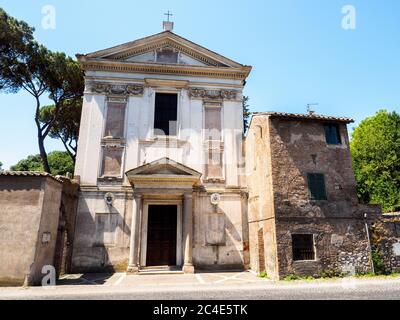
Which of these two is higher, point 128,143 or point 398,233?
point 128,143

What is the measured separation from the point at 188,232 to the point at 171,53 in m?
10.1

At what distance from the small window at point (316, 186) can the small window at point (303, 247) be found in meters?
1.59

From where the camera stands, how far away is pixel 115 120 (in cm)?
1366

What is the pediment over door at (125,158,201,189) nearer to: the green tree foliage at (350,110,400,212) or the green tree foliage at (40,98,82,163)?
the green tree foliage at (40,98,82,163)

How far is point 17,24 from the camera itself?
14781mm

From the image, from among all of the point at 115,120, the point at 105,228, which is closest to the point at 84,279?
the point at 105,228

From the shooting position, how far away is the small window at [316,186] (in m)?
10.5

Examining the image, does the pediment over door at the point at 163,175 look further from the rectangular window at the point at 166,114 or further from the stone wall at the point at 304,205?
the stone wall at the point at 304,205

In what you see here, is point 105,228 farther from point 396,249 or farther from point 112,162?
point 396,249

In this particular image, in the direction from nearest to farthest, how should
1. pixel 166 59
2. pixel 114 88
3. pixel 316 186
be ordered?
pixel 316 186
pixel 114 88
pixel 166 59

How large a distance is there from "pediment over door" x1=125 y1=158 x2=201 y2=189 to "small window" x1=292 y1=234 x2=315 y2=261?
4884mm

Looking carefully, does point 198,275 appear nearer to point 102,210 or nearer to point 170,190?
point 170,190

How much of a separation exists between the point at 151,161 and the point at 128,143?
5.56 ft
